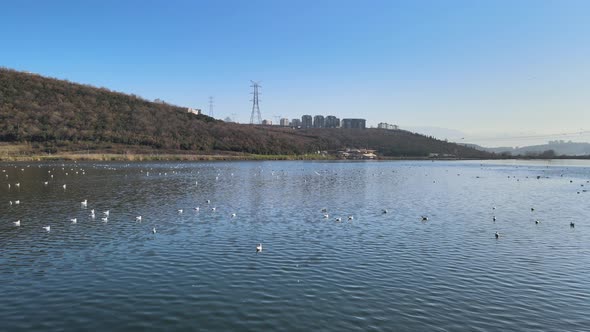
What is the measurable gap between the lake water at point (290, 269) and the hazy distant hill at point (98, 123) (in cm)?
9106

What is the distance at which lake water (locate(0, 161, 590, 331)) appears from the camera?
12.6 meters

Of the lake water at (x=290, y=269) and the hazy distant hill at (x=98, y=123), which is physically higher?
the hazy distant hill at (x=98, y=123)

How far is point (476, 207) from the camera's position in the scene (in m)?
38.3

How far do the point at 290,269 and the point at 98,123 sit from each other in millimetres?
132329

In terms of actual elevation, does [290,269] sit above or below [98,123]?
below

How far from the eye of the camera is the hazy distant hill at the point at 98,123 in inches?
4483

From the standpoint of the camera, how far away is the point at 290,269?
1767 cm

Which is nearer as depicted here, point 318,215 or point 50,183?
point 318,215

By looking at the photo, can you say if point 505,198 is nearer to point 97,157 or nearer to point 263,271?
point 263,271

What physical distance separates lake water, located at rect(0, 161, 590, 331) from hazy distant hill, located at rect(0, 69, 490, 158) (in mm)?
91065

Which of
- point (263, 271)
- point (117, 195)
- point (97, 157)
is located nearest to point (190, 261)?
point (263, 271)

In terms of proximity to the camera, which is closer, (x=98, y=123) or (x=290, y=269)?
(x=290, y=269)

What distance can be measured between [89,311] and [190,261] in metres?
5.98

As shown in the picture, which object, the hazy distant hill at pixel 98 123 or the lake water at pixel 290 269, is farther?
the hazy distant hill at pixel 98 123
